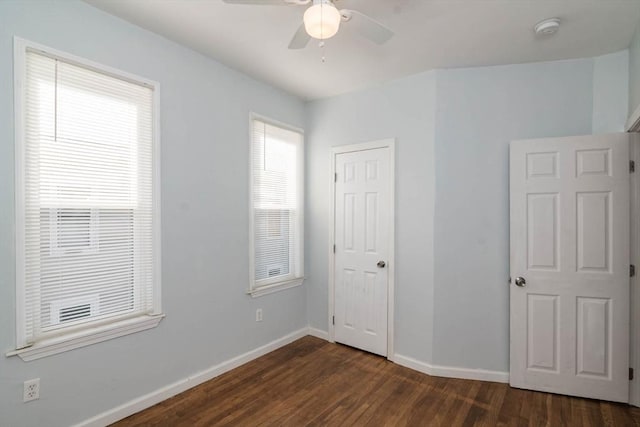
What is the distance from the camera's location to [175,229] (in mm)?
2537

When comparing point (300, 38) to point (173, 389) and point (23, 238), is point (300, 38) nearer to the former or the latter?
point (23, 238)

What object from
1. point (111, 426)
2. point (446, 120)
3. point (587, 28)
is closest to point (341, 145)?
point (446, 120)

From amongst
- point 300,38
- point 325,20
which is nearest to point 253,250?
point 300,38

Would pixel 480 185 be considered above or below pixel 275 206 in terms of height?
above

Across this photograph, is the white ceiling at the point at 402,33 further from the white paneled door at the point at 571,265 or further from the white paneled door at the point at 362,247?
the white paneled door at the point at 362,247

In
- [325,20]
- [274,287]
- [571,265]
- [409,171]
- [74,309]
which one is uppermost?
[325,20]

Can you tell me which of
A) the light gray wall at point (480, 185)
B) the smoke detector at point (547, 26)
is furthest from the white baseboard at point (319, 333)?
the smoke detector at point (547, 26)

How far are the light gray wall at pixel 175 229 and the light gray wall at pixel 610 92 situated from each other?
9.32 feet

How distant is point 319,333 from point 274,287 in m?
0.88

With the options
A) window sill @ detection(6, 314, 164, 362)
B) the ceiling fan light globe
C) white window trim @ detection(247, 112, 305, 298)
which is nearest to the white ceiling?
white window trim @ detection(247, 112, 305, 298)

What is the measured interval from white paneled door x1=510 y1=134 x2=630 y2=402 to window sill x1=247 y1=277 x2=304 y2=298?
219cm

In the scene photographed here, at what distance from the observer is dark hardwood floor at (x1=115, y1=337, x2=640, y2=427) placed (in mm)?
2227

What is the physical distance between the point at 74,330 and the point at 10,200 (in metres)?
0.89

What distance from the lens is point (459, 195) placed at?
2871mm
